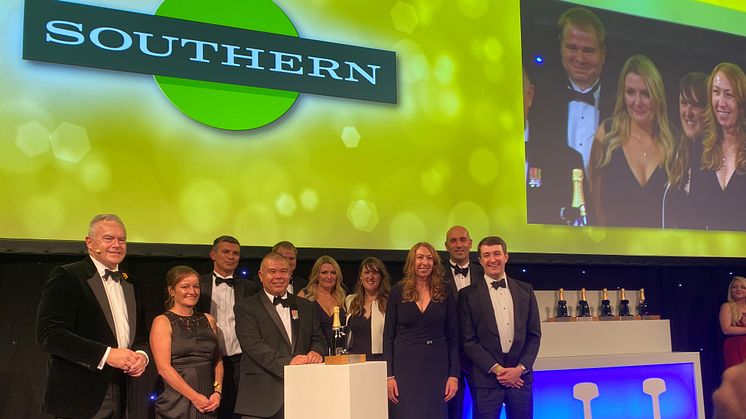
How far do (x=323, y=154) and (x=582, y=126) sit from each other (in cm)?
235

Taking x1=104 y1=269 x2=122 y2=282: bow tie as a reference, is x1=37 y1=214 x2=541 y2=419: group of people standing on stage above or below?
below

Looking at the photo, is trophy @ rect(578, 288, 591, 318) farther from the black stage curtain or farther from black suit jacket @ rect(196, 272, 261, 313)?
black suit jacket @ rect(196, 272, 261, 313)

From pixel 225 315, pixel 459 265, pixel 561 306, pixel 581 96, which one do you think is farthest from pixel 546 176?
pixel 225 315

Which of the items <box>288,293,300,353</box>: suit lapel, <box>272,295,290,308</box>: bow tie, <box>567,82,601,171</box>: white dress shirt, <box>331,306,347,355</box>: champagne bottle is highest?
<box>567,82,601,171</box>: white dress shirt

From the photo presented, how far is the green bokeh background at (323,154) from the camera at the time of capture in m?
4.92

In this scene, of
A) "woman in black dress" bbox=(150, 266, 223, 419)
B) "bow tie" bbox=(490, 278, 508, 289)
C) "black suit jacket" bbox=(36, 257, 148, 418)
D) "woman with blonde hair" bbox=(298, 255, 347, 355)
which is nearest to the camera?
"black suit jacket" bbox=(36, 257, 148, 418)

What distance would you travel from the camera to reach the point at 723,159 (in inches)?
286

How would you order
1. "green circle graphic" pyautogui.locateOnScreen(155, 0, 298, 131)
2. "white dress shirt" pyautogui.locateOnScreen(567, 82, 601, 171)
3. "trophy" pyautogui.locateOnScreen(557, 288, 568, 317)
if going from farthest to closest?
"white dress shirt" pyautogui.locateOnScreen(567, 82, 601, 171) < "trophy" pyautogui.locateOnScreen(557, 288, 568, 317) < "green circle graphic" pyautogui.locateOnScreen(155, 0, 298, 131)

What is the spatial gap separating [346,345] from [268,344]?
565mm

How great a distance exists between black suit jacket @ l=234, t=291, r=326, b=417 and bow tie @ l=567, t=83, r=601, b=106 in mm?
3539

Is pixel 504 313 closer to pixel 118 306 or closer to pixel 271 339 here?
pixel 271 339

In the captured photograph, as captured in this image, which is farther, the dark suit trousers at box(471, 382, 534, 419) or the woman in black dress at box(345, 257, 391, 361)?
the woman in black dress at box(345, 257, 391, 361)

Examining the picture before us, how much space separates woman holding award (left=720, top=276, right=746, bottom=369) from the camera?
6457mm

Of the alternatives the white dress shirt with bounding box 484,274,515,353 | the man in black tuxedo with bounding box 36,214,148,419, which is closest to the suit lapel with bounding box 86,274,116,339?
the man in black tuxedo with bounding box 36,214,148,419
